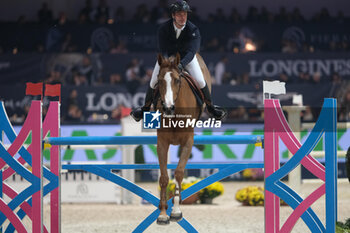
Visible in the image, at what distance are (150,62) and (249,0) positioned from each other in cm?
488

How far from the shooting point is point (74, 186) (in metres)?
10.8

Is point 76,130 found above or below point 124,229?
above

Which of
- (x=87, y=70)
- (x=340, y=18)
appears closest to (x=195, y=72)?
(x=87, y=70)

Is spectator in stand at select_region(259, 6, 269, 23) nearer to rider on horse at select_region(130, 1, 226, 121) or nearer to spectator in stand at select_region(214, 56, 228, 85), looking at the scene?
spectator in stand at select_region(214, 56, 228, 85)

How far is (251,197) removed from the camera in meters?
10.4

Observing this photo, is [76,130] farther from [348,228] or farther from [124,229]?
[348,228]

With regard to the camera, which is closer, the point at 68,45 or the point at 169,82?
the point at 169,82

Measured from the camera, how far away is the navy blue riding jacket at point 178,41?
5.14 m

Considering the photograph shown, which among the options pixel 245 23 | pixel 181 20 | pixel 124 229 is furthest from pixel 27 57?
pixel 181 20

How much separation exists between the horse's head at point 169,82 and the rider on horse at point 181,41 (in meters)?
0.17

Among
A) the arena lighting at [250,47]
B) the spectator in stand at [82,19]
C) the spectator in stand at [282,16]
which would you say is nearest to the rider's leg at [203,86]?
the arena lighting at [250,47]

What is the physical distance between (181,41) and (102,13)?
11.8m

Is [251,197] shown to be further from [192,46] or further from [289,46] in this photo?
[289,46]

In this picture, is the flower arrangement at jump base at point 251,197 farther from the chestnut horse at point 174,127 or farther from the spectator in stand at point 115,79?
the chestnut horse at point 174,127
